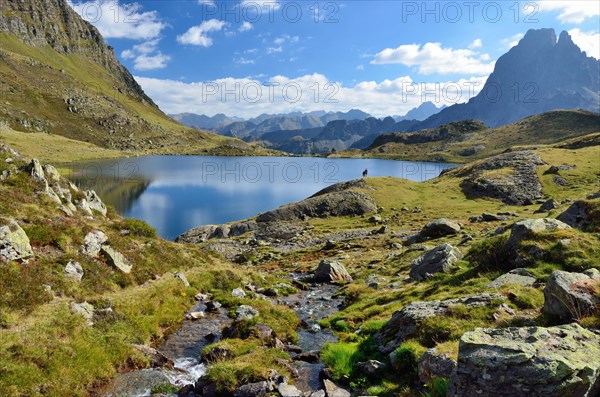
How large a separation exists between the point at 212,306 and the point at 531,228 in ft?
75.7

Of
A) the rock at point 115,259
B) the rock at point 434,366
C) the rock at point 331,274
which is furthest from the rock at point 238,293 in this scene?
the rock at point 434,366

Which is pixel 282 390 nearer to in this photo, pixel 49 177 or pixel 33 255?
pixel 33 255

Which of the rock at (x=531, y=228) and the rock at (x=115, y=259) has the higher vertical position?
the rock at (x=531, y=228)

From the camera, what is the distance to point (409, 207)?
292 feet

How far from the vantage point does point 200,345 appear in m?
21.6

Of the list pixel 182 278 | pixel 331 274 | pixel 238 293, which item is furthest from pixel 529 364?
pixel 331 274

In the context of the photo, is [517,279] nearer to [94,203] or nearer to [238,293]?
[238,293]

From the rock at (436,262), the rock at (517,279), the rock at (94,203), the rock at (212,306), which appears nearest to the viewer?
the rock at (517,279)

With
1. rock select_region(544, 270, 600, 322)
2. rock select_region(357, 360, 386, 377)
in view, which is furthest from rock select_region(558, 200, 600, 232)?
rock select_region(357, 360, 386, 377)

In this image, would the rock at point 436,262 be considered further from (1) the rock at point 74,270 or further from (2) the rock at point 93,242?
(2) the rock at point 93,242

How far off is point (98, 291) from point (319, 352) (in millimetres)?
15186

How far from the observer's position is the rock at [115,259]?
28.0 m

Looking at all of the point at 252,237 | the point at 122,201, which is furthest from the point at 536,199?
the point at 122,201

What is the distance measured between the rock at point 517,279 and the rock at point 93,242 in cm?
2710
